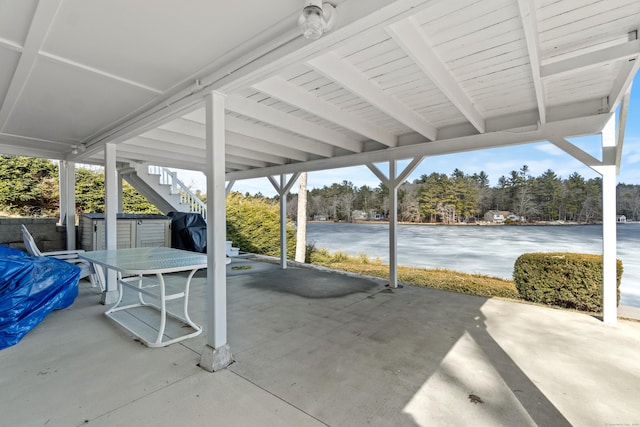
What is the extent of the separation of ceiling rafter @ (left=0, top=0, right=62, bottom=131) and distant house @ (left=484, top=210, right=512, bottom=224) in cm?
1033

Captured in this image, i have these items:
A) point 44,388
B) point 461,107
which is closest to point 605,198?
point 461,107

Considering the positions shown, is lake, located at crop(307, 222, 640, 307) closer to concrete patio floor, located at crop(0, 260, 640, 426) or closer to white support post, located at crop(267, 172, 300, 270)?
white support post, located at crop(267, 172, 300, 270)

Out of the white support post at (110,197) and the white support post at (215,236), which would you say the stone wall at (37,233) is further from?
the white support post at (215,236)

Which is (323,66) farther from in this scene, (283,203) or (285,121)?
(283,203)

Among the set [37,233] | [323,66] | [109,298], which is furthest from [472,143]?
[37,233]

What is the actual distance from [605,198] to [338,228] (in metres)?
9.71

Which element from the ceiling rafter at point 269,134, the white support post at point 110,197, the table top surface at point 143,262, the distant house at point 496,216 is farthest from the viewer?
the distant house at point 496,216

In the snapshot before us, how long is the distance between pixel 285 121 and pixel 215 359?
8.87 ft

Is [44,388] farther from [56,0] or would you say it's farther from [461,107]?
[461,107]

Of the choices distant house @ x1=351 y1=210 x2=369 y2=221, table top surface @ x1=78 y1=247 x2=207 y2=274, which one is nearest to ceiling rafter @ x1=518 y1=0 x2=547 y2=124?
table top surface @ x1=78 y1=247 x2=207 y2=274

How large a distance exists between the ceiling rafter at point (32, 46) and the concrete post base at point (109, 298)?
93.0 inches

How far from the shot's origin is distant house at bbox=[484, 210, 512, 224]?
9.01 meters

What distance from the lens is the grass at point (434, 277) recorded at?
18.9 ft

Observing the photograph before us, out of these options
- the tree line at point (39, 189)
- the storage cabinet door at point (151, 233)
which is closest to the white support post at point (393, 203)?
the storage cabinet door at point (151, 233)
